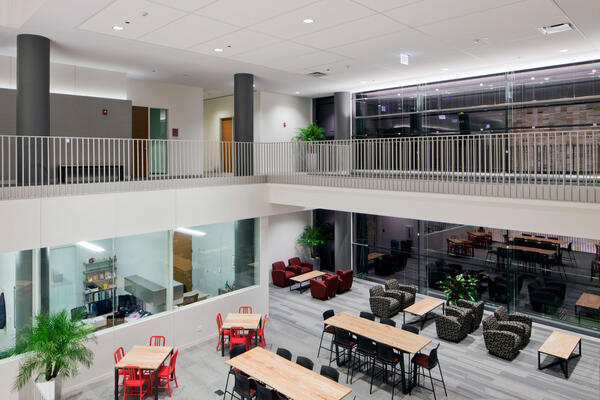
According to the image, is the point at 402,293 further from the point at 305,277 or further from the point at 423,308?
the point at 305,277

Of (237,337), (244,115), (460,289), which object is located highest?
(244,115)

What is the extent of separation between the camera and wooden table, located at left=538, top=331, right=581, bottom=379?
9086 mm

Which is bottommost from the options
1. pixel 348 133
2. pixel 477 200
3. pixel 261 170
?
pixel 477 200

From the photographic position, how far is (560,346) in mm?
9484

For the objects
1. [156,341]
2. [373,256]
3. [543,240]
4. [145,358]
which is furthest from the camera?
[373,256]

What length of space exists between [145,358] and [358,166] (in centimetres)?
834

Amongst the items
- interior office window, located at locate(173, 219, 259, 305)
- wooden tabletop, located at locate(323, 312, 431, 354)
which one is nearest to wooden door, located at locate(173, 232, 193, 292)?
interior office window, located at locate(173, 219, 259, 305)

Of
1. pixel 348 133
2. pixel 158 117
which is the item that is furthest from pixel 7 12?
pixel 348 133

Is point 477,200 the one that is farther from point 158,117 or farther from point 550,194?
point 158,117

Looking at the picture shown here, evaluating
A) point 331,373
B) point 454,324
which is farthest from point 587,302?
point 331,373

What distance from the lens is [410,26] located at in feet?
26.0

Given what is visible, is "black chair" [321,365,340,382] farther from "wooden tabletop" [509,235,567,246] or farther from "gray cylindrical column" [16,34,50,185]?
"wooden tabletop" [509,235,567,246]

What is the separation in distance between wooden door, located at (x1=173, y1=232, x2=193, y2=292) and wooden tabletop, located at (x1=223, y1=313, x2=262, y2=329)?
1525 millimetres

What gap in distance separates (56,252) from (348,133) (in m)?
11.4
